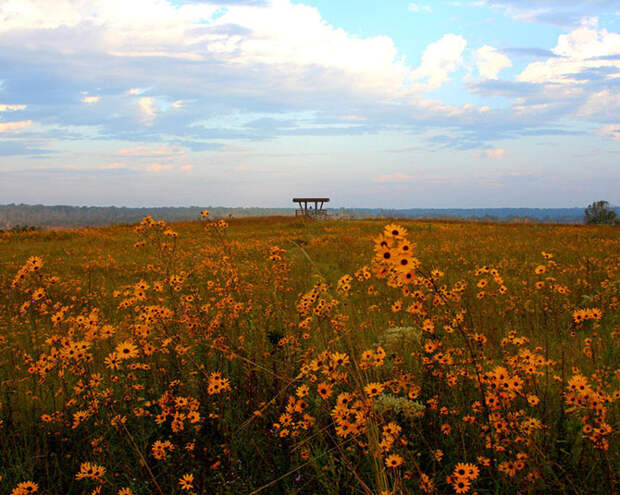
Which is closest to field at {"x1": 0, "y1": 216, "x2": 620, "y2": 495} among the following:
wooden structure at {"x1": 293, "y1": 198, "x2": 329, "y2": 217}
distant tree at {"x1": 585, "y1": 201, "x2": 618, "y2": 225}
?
wooden structure at {"x1": 293, "y1": 198, "x2": 329, "y2": 217}

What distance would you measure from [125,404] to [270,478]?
1.35m

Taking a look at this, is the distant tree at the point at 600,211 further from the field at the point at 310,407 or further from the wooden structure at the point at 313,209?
the field at the point at 310,407

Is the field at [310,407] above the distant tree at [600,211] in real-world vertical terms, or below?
below

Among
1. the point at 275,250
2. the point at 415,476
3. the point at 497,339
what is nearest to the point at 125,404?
the point at 275,250

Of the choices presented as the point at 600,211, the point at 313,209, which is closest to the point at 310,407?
the point at 313,209

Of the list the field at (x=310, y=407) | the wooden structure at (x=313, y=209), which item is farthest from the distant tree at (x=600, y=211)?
the field at (x=310, y=407)

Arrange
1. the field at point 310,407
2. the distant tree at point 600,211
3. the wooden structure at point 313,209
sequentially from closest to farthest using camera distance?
the field at point 310,407, the wooden structure at point 313,209, the distant tree at point 600,211

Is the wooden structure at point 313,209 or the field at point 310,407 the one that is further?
the wooden structure at point 313,209

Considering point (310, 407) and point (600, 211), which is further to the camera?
point (600, 211)

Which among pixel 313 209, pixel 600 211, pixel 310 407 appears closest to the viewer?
pixel 310 407

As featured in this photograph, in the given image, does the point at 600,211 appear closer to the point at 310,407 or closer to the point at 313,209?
the point at 313,209

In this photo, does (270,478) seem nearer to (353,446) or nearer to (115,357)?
(353,446)

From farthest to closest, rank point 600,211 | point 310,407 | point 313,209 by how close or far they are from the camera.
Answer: point 600,211, point 313,209, point 310,407

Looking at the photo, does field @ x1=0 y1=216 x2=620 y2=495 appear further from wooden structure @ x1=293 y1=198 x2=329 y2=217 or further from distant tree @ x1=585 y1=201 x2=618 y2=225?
distant tree @ x1=585 y1=201 x2=618 y2=225
